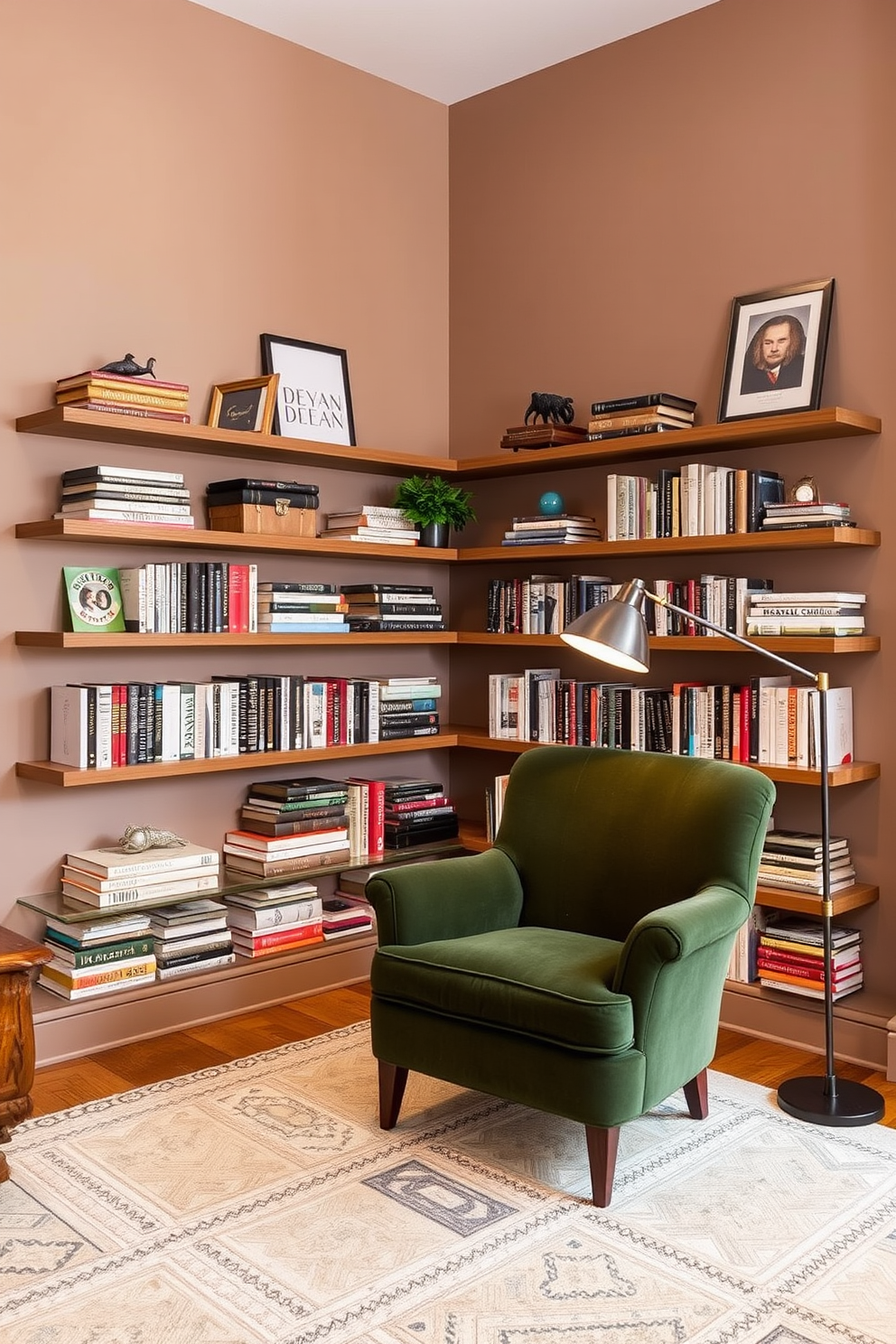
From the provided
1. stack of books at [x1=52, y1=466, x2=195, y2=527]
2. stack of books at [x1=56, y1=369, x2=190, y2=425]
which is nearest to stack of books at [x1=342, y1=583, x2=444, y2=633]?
stack of books at [x1=52, y1=466, x2=195, y2=527]

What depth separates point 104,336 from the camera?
3.74m

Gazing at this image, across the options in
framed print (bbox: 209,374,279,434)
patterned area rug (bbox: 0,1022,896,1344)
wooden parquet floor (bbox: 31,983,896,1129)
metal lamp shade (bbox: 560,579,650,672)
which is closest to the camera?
patterned area rug (bbox: 0,1022,896,1344)

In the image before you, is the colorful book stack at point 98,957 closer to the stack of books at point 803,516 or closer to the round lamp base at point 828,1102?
the round lamp base at point 828,1102

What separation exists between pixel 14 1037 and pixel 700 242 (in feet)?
10.3

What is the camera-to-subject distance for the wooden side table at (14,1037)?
8.73 feet

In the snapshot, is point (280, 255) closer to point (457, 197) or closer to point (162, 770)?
point (457, 197)

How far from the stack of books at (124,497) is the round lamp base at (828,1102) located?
2.34 m

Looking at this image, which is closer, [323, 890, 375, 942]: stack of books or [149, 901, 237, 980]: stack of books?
[149, 901, 237, 980]: stack of books

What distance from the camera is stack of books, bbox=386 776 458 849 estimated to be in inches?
171

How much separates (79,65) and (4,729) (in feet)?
6.54

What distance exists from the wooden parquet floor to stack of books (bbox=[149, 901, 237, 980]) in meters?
0.19

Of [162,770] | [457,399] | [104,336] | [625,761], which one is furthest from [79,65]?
[625,761]

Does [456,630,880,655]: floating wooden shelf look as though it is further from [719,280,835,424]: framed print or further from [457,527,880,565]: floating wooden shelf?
[719,280,835,424]: framed print

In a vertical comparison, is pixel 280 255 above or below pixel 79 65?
below
